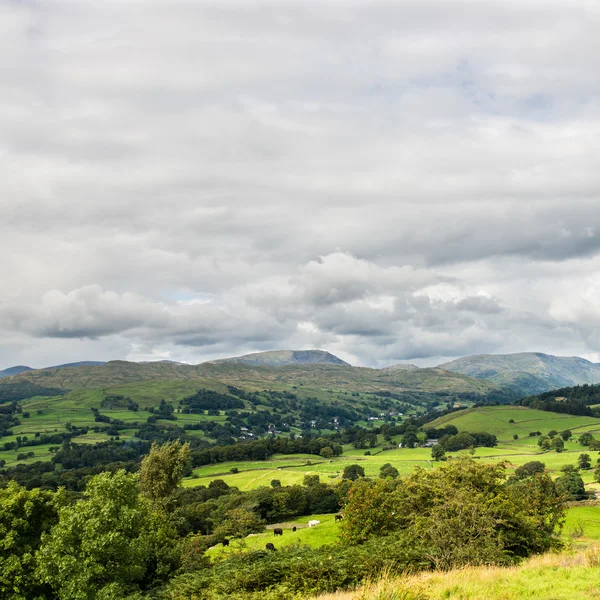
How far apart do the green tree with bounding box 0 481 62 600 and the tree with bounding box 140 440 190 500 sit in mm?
29991

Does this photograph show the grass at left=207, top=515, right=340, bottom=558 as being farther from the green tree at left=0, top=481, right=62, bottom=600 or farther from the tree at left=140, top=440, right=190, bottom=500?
the green tree at left=0, top=481, right=62, bottom=600

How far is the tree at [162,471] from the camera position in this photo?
253 feet

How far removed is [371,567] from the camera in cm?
2442

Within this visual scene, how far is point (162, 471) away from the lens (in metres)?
77.1

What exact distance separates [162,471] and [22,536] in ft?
113

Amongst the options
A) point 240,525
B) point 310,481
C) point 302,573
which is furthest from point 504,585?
point 310,481

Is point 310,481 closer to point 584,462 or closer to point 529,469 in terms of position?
point 529,469

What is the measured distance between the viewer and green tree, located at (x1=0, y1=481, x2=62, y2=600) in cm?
3797

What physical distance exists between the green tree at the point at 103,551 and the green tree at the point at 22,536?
1.94 m

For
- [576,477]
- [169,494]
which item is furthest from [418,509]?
[576,477]

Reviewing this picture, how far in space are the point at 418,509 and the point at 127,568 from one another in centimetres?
2511

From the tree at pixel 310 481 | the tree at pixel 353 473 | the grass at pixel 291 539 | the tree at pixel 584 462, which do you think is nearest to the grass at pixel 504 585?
the grass at pixel 291 539

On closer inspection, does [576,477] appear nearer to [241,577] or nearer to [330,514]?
[330,514]

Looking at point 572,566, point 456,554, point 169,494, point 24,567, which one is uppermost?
point 572,566
